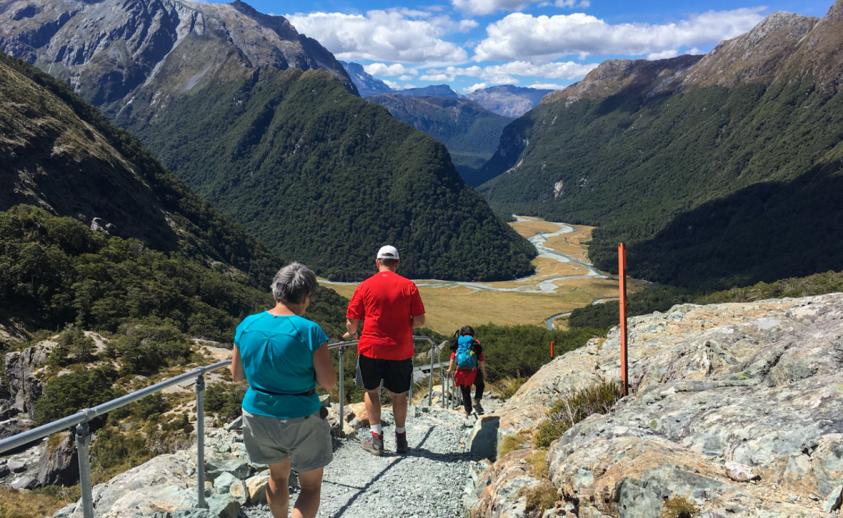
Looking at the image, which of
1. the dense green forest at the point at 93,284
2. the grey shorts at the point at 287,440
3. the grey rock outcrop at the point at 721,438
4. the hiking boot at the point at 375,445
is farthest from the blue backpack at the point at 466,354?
the dense green forest at the point at 93,284

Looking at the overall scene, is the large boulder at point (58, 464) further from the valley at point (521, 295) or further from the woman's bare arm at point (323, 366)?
the valley at point (521, 295)

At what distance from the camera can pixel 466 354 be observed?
10953mm

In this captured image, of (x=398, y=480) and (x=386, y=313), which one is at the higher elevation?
(x=386, y=313)

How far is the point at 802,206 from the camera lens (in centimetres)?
14975

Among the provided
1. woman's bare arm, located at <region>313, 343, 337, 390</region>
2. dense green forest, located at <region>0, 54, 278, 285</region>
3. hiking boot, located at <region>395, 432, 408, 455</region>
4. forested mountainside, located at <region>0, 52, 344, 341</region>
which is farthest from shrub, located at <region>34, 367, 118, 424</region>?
dense green forest, located at <region>0, 54, 278, 285</region>

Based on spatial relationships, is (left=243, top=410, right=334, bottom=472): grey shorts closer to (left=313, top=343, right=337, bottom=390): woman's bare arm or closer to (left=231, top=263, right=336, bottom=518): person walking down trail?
(left=231, top=263, right=336, bottom=518): person walking down trail

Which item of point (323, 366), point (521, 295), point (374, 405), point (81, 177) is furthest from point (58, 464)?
point (521, 295)

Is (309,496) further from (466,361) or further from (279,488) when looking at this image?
(466,361)

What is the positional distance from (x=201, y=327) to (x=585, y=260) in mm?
149477

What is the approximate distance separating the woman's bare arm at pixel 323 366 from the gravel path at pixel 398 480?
2464 mm

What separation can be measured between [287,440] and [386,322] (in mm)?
2629

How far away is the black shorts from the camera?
7008 mm

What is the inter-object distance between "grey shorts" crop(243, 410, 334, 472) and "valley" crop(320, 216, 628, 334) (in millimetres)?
86705

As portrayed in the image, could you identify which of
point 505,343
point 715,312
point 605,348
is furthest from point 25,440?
point 505,343
